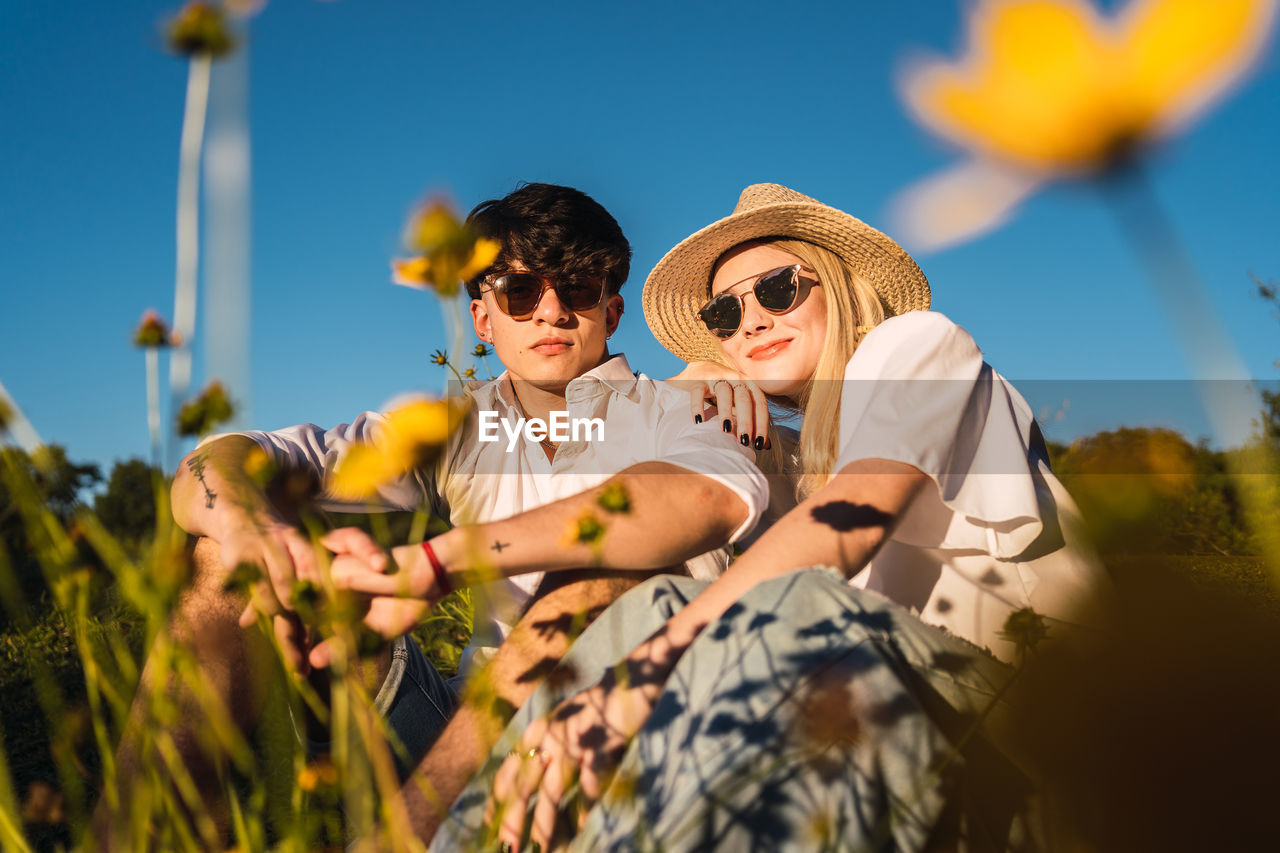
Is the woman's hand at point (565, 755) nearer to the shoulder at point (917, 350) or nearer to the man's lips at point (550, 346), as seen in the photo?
the shoulder at point (917, 350)

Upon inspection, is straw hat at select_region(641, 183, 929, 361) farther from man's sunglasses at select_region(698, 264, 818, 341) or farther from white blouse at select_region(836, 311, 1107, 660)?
white blouse at select_region(836, 311, 1107, 660)

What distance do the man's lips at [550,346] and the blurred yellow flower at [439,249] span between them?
1.66 meters

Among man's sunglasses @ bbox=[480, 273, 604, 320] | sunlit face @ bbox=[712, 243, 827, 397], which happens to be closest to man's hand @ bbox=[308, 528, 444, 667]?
sunlit face @ bbox=[712, 243, 827, 397]

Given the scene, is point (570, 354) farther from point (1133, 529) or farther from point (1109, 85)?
point (1109, 85)

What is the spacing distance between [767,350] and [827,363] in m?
0.18

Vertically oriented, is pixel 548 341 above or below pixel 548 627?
above

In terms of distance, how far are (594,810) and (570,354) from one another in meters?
1.64

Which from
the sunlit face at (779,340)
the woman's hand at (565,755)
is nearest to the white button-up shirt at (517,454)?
the sunlit face at (779,340)

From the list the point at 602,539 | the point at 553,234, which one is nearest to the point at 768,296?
the point at 553,234

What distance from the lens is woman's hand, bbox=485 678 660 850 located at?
3.14ft

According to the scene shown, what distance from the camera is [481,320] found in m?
2.60

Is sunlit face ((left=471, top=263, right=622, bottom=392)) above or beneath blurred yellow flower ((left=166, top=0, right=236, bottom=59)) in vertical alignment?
beneath

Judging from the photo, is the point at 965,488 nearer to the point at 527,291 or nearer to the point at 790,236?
the point at 790,236

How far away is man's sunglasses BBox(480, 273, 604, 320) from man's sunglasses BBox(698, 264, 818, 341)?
0.47 metres
